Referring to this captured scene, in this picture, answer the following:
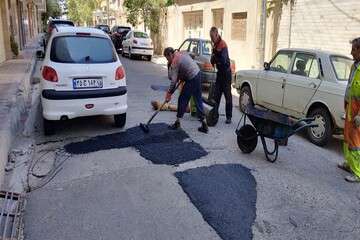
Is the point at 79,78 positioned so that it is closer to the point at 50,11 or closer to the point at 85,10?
the point at 85,10

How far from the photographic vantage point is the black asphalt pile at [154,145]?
5.57 metres

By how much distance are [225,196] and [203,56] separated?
758 centimetres

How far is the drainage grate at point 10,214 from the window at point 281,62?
5.47 m

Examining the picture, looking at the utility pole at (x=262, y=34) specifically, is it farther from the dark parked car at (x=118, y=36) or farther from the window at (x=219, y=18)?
the dark parked car at (x=118, y=36)

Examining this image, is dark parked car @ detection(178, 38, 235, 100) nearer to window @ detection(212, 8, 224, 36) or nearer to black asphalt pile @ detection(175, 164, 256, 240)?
black asphalt pile @ detection(175, 164, 256, 240)

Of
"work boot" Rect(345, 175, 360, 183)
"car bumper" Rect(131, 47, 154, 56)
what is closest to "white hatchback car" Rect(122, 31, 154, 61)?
"car bumper" Rect(131, 47, 154, 56)

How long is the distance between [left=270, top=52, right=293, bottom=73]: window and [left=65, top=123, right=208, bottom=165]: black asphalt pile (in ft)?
8.37

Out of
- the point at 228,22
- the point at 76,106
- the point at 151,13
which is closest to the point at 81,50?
the point at 76,106

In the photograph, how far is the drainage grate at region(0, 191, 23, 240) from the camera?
3.61 m

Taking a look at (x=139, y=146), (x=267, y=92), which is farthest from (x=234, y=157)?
(x=267, y=92)

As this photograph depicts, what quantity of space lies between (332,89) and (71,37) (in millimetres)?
4504

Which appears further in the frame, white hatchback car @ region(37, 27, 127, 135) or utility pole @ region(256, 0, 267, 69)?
utility pole @ region(256, 0, 267, 69)

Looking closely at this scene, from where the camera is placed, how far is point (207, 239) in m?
3.55

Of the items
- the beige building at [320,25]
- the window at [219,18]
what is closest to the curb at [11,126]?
the beige building at [320,25]
